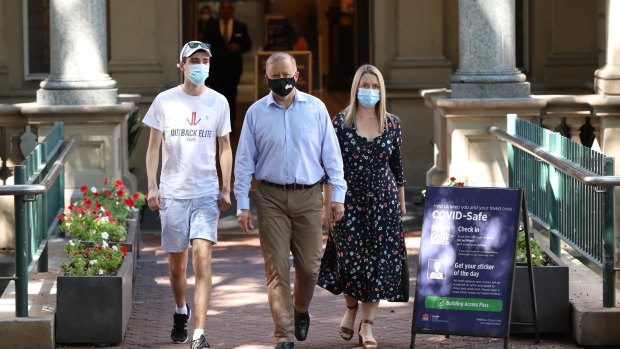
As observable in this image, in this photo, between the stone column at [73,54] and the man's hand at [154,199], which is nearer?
the man's hand at [154,199]

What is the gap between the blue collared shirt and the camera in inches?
310

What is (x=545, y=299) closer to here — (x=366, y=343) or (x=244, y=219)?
(x=366, y=343)

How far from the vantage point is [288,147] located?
7.88 m

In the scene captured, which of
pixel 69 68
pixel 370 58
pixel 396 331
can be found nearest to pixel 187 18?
pixel 370 58

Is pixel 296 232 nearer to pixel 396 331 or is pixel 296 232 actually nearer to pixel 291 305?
pixel 291 305

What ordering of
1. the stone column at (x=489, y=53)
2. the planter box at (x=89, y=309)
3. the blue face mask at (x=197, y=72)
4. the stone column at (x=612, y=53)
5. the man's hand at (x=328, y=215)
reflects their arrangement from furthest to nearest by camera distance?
the stone column at (x=489, y=53) < the stone column at (x=612, y=53) < the planter box at (x=89, y=309) < the blue face mask at (x=197, y=72) < the man's hand at (x=328, y=215)

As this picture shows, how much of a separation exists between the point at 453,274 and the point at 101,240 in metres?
→ 2.87

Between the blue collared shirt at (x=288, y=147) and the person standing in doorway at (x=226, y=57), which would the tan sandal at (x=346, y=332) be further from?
the person standing in doorway at (x=226, y=57)

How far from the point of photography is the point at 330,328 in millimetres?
9039

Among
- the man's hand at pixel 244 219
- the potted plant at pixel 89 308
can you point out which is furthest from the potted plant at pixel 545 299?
Answer: the potted plant at pixel 89 308

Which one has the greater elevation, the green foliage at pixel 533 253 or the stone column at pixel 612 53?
the stone column at pixel 612 53

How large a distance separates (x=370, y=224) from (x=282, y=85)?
1.12 meters

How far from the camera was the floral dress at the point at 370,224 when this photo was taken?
8227mm

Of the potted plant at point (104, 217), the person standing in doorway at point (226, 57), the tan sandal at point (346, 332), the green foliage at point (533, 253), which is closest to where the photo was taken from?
the tan sandal at point (346, 332)
